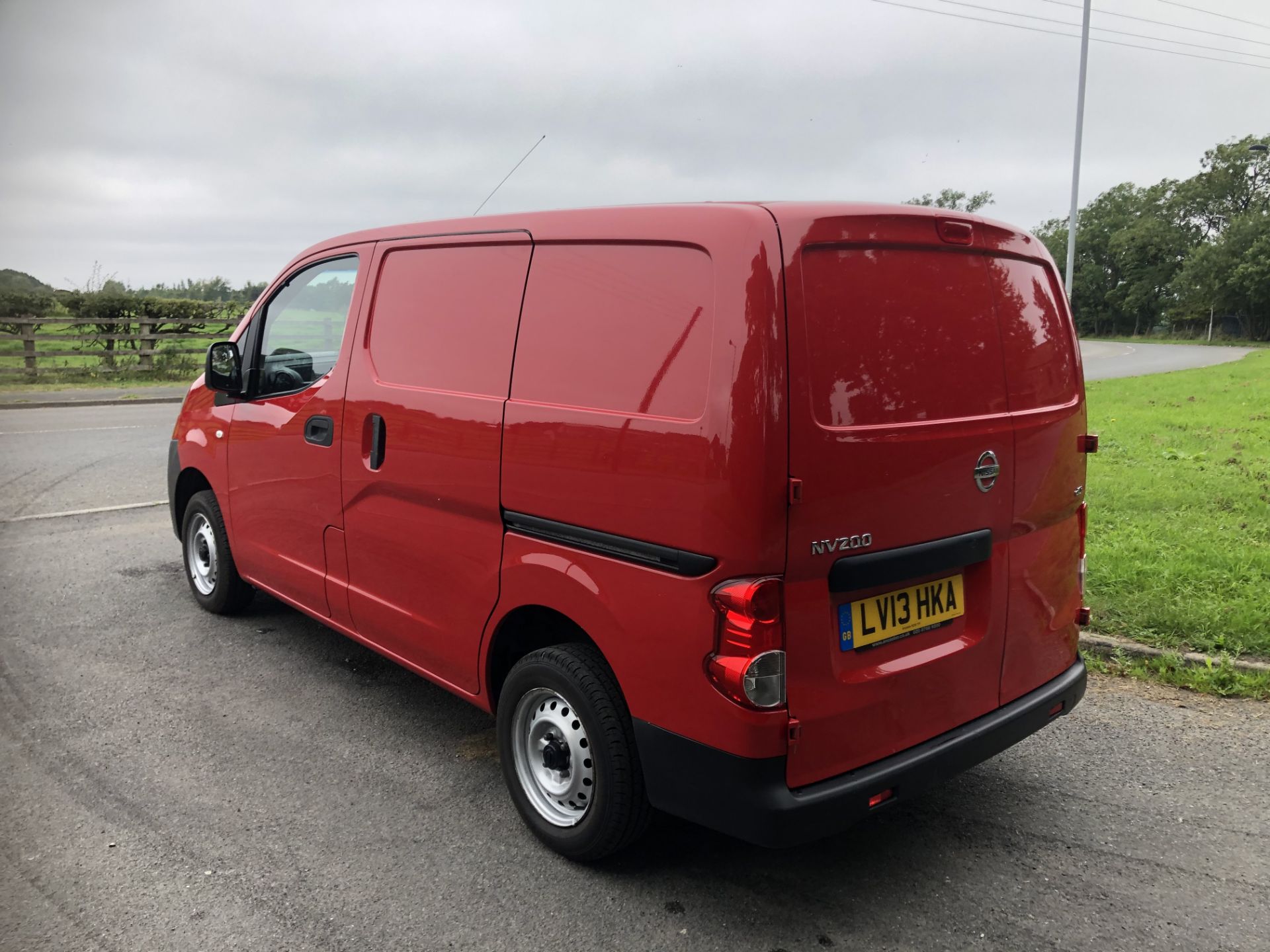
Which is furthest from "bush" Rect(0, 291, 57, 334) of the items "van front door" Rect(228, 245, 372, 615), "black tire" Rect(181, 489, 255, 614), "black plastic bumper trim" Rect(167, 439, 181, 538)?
"black plastic bumper trim" Rect(167, 439, 181, 538)

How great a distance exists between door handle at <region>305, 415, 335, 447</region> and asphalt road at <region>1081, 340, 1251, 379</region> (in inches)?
872

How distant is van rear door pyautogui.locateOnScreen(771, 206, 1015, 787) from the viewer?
244cm

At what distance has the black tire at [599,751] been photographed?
2740 mm

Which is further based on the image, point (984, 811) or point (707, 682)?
point (984, 811)

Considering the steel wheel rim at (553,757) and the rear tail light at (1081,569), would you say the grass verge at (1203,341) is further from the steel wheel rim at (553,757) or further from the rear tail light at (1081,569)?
the steel wheel rim at (553,757)

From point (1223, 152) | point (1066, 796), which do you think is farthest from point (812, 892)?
point (1223, 152)

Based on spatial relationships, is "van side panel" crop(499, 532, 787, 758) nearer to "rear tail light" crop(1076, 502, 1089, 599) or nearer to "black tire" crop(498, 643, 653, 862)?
→ "black tire" crop(498, 643, 653, 862)

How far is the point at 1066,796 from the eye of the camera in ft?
11.1

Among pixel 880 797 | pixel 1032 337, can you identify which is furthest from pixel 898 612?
pixel 1032 337

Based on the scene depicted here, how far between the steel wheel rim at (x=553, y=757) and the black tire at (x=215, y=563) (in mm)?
2597

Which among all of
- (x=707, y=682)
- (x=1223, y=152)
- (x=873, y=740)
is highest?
(x=1223, y=152)

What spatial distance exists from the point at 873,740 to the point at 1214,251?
73.7 metres

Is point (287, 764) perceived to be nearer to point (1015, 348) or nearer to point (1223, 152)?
point (1015, 348)

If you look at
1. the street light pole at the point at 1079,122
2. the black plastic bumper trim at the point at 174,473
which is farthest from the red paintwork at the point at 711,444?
the street light pole at the point at 1079,122
